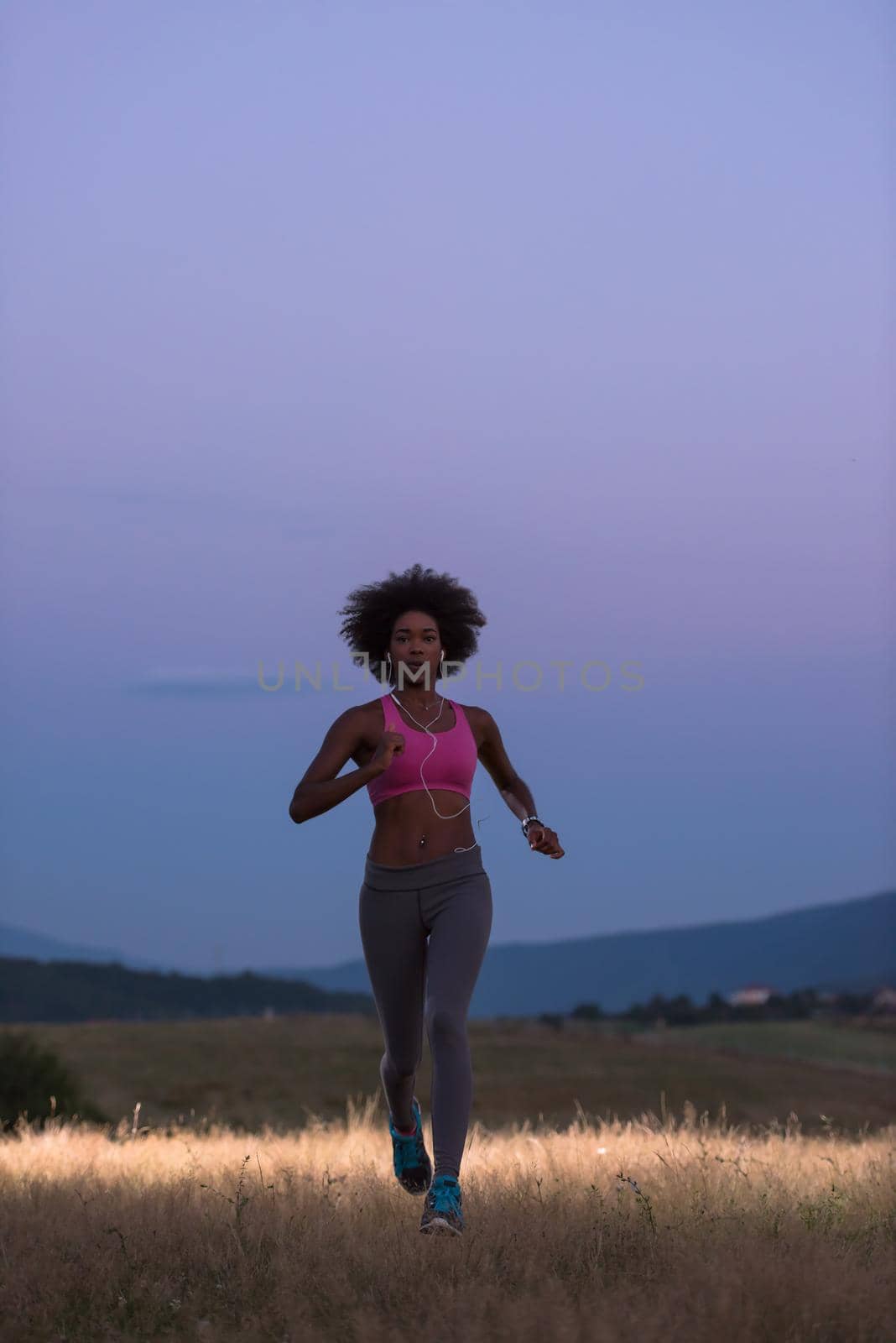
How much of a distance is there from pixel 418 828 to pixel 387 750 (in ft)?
1.58

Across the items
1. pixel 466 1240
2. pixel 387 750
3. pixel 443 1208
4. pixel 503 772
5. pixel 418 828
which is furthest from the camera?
pixel 503 772

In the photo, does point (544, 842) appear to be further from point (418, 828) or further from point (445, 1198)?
point (445, 1198)

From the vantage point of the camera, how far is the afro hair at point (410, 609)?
946 cm

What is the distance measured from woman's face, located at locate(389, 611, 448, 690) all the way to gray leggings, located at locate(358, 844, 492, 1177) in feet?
2.94

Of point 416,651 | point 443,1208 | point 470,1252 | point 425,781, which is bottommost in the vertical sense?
point 470,1252

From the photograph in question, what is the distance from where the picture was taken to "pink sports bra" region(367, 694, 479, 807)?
8328mm

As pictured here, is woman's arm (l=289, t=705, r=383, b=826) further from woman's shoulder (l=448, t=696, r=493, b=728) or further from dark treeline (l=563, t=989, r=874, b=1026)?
dark treeline (l=563, t=989, r=874, b=1026)

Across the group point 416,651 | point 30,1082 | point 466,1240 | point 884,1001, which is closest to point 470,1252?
point 466,1240

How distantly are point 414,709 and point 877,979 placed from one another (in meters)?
106

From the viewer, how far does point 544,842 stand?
8.62 m

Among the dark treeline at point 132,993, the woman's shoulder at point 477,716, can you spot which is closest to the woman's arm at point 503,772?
the woman's shoulder at point 477,716

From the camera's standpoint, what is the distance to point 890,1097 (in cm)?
4812

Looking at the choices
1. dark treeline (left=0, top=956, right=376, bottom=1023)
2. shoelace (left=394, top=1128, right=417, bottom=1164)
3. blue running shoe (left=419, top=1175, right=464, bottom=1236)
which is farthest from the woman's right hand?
dark treeline (left=0, top=956, right=376, bottom=1023)

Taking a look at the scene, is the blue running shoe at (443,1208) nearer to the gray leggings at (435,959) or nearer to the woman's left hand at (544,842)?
the gray leggings at (435,959)
